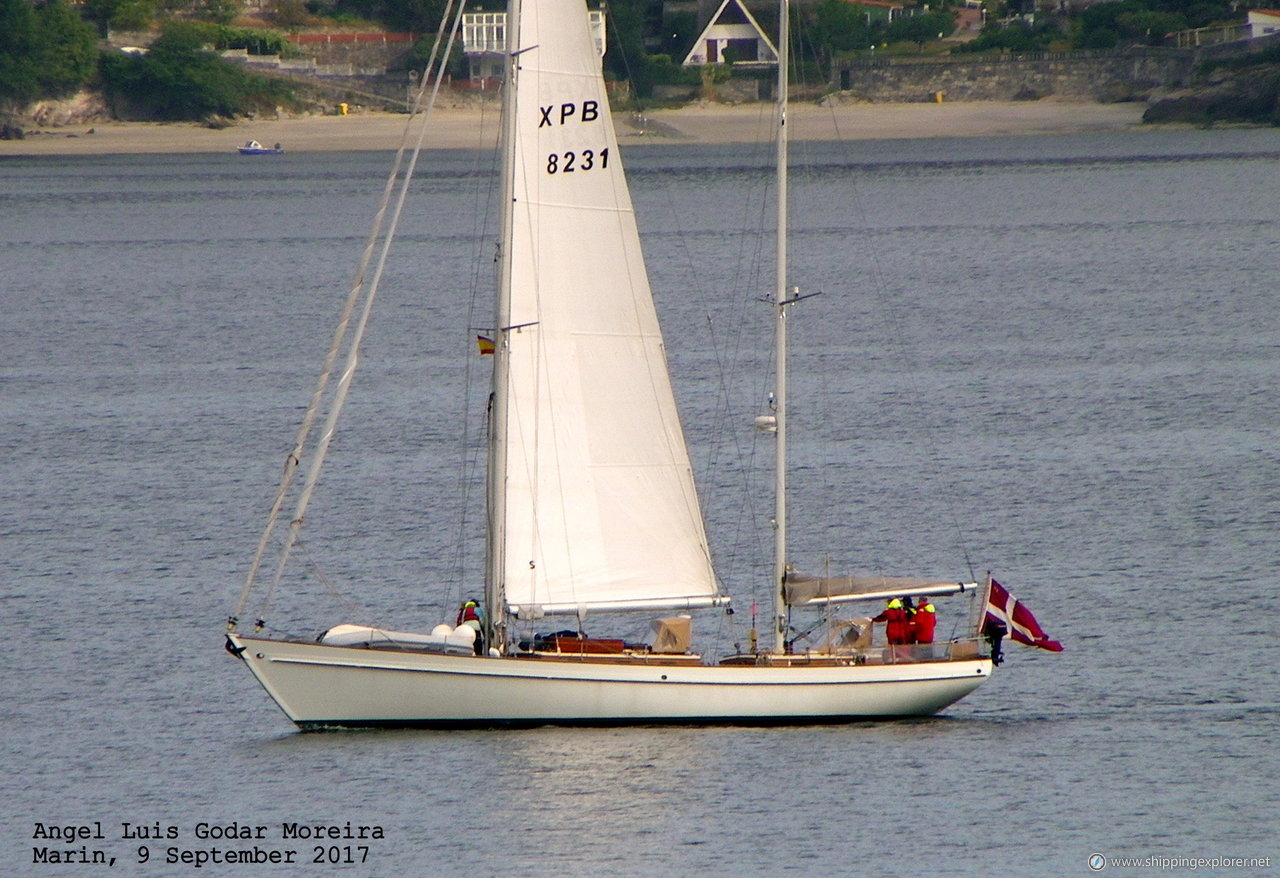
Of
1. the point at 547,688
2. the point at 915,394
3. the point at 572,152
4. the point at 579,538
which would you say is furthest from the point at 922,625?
the point at 915,394

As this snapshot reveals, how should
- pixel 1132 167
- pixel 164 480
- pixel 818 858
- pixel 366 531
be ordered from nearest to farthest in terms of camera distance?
1. pixel 818 858
2. pixel 366 531
3. pixel 164 480
4. pixel 1132 167

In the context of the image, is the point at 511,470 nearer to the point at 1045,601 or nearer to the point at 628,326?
the point at 628,326

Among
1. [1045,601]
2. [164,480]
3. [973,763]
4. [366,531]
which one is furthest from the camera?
[164,480]

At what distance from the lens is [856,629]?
39.3 m

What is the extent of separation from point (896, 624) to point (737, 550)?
1462cm

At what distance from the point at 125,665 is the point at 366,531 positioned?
40.0 feet

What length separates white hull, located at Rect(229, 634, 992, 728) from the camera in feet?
123

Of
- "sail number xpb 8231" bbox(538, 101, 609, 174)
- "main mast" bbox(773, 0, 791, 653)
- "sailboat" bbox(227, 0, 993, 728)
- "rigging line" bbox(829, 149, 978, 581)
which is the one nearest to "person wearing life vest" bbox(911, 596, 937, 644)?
"sailboat" bbox(227, 0, 993, 728)

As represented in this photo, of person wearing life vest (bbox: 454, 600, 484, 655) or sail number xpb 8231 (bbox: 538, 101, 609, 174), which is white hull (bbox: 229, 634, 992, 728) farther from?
sail number xpb 8231 (bbox: 538, 101, 609, 174)

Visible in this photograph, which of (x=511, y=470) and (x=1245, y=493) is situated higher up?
(x=511, y=470)

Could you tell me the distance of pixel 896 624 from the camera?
3922 centimetres

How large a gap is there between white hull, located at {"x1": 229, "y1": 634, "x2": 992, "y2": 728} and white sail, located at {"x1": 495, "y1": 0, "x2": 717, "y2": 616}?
153 centimetres

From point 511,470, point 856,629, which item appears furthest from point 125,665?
point 856,629

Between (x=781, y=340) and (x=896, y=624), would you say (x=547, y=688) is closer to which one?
(x=896, y=624)
